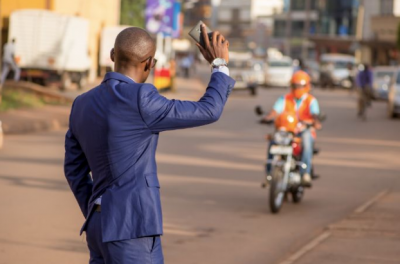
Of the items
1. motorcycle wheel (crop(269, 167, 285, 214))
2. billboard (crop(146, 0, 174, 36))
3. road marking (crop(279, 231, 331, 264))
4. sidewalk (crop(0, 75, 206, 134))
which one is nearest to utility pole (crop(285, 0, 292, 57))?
billboard (crop(146, 0, 174, 36))

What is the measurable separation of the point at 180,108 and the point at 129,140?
0.25 m

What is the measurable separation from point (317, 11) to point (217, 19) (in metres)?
44.3

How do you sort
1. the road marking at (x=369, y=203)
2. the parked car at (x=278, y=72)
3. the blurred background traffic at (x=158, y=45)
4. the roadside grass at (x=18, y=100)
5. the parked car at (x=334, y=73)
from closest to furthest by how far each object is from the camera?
1. the road marking at (x=369, y=203)
2. the roadside grass at (x=18, y=100)
3. the blurred background traffic at (x=158, y=45)
4. the parked car at (x=278, y=72)
5. the parked car at (x=334, y=73)

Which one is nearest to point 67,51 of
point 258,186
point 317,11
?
point 258,186

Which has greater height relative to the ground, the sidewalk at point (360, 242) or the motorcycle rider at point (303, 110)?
the motorcycle rider at point (303, 110)

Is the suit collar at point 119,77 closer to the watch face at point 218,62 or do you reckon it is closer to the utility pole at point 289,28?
the watch face at point 218,62

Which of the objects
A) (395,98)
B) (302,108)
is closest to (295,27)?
(395,98)

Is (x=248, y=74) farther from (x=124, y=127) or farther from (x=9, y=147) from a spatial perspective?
(x=124, y=127)

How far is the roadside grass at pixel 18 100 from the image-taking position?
2435 cm

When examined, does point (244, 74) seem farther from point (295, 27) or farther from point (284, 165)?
point (295, 27)

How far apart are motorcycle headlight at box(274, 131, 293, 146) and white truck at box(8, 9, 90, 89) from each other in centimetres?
2639

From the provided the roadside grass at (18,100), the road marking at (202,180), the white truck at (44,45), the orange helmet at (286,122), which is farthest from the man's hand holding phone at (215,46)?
the white truck at (44,45)

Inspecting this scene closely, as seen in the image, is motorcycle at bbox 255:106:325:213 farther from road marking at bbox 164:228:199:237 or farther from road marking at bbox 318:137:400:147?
road marking at bbox 318:137:400:147

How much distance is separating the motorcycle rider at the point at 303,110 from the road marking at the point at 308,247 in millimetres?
2375
